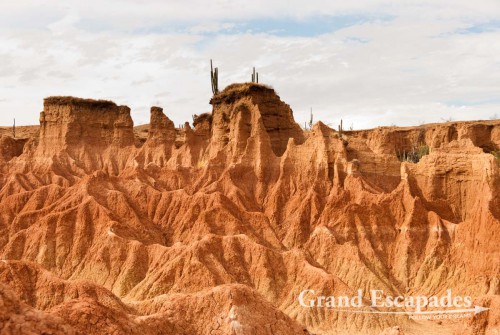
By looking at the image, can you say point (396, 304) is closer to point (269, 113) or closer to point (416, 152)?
point (269, 113)

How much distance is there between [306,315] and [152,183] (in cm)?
2796

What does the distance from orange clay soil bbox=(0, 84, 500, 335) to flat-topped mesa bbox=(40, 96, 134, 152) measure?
2065 millimetres

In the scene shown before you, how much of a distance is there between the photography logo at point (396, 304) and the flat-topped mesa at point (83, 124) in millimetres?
41222

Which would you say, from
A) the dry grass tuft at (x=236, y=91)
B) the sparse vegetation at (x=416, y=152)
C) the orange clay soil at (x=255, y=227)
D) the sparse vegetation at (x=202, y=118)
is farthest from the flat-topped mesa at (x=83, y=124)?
the sparse vegetation at (x=416, y=152)

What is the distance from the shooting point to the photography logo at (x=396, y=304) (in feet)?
142

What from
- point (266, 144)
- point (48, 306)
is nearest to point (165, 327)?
point (48, 306)

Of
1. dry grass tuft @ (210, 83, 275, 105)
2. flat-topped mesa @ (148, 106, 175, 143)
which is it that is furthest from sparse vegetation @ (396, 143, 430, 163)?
flat-topped mesa @ (148, 106, 175, 143)

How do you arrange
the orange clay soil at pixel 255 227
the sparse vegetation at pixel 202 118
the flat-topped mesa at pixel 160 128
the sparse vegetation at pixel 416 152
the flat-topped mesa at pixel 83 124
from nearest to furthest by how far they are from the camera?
the orange clay soil at pixel 255 227
the sparse vegetation at pixel 202 118
the flat-topped mesa at pixel 83 124
the flat-topped mesa at pixel 160 128
the sparse vegetation at pixel 416 152

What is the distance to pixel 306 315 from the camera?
43.3 m

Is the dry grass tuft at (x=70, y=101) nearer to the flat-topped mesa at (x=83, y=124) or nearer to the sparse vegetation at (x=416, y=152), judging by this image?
the flat-topped mesa at (x=83, y=124)

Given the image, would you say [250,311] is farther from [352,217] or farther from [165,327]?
[352,217]

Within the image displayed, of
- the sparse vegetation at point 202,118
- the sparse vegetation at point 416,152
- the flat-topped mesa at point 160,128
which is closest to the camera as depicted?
the sparse vegetation at point 202,118

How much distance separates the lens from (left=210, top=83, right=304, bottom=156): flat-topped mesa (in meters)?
67.1

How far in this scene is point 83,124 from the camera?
3105 inches
